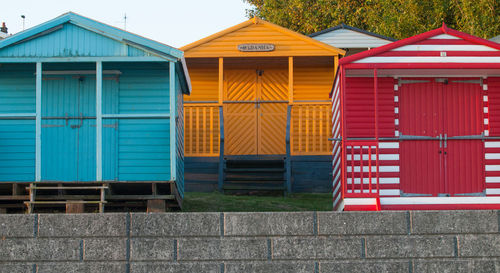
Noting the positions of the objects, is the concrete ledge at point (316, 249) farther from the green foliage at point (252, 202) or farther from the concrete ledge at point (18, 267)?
the green foliage at point (252, 202)

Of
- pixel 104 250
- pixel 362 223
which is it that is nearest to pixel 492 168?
pixel 362 223

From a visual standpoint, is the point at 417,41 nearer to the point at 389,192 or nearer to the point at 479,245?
the point at 389,192

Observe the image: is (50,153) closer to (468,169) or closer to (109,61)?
(109,61)

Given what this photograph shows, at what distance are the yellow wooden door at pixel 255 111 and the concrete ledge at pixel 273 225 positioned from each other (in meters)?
8.53

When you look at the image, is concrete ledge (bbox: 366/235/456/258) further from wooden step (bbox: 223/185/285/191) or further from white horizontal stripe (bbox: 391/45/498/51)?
wooden step (bbox: 223/185/285/191)

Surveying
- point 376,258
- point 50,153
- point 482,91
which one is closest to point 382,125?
point 482,91

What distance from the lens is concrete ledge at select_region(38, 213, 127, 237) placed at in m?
11.1

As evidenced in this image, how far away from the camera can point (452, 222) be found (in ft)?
36.6

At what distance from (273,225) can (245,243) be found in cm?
44

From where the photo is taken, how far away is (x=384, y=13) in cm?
3325

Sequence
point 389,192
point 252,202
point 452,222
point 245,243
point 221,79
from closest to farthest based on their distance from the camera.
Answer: point 245,243
point 452,222
point 389,192
point 252,202
point 221,79

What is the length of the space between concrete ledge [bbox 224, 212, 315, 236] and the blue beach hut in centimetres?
268

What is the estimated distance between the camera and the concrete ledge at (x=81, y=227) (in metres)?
11.1

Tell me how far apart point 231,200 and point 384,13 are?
19.0 m
